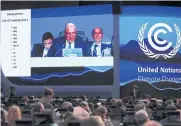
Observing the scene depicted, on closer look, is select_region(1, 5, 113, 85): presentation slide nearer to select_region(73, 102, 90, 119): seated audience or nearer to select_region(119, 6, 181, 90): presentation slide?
select_region(119, 6, 181, 90): presentation slide

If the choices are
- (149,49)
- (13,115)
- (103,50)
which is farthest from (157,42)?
(13,115)

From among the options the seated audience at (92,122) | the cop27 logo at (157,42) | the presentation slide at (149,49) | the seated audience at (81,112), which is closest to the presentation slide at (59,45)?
the presentation slide at (149,49)

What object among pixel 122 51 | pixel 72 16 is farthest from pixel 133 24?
pixel 72 16

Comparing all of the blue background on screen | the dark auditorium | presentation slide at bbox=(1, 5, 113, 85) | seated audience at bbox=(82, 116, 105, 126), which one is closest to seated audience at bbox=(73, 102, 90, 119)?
seated audience at bbox=(82, 116, 105, 126)

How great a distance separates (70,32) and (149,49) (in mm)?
4609

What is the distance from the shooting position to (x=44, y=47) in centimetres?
3131

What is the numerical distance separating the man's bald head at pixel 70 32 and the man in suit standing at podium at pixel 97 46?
113 centimetres

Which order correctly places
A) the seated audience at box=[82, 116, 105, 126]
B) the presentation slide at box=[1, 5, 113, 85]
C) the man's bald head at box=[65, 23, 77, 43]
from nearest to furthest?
the seated audience at box=[82, 116, 105, 126] → the presentation slide at box=[1, 5, 113, 85] → the man's bald head at box=[65, 23, 77, 43]

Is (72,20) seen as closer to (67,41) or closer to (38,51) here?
(67,41)

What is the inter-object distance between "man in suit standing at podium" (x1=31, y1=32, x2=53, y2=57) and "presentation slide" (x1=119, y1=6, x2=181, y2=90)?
4.22 m

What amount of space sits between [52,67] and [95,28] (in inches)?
136

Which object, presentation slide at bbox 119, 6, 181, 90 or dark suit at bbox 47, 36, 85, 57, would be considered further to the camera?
dark suit at bbox 47, 36, 85, 57

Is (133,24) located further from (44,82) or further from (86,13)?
(44,82)

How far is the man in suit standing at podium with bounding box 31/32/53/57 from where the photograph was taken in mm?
31250
